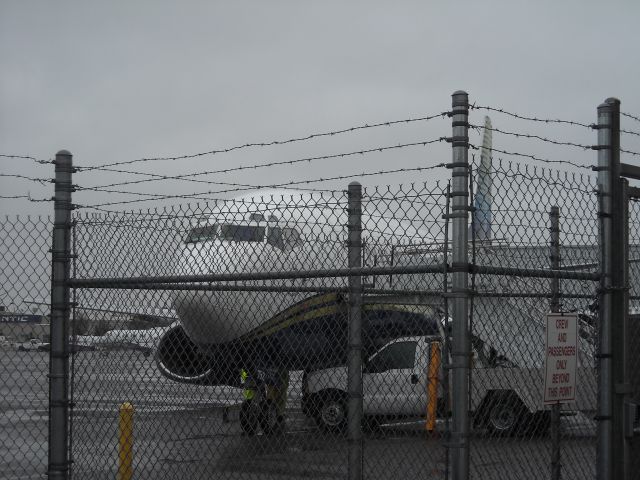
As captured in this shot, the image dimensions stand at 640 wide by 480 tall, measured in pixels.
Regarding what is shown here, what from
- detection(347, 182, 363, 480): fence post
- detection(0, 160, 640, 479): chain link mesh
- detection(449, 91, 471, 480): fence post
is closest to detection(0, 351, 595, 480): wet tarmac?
detection(0, 160, 640, 479): chain link mesh

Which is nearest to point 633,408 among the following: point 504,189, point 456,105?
point 504,189

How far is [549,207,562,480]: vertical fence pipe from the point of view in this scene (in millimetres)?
5608

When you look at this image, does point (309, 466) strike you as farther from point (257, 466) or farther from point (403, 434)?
point (403, 434)

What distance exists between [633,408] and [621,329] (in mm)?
423

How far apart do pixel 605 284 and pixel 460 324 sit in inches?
47.0

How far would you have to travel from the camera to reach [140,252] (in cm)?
653

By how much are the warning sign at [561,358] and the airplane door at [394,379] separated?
240 inches

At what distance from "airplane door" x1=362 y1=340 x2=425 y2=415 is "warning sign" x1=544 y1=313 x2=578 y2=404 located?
609 centimetres

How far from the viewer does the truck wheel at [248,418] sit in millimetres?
9859

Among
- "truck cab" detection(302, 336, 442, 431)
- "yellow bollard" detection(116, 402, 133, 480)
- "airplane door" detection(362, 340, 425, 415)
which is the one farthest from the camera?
"truck cab" detection(302, 336, 442, 431)

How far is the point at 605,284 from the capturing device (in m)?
5.12

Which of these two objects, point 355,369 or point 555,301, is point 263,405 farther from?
point 555,301

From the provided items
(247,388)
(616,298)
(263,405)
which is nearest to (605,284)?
(616,298)

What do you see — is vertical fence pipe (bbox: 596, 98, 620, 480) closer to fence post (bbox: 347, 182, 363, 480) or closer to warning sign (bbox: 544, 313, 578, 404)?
warning sign (bbox: 544, 313, 578, 404)
